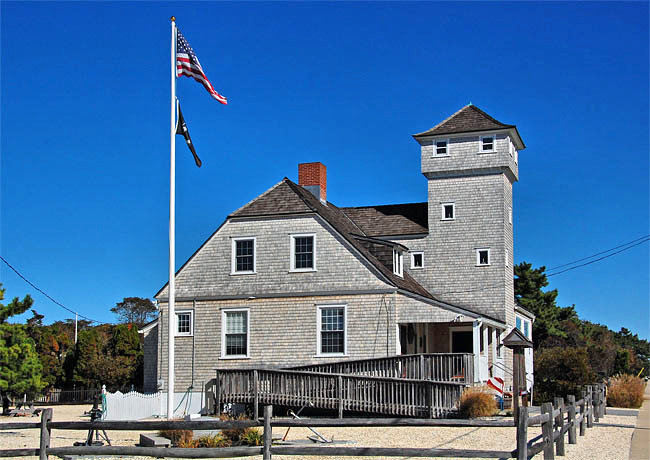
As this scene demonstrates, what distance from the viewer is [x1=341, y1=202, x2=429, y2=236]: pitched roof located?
37312mm

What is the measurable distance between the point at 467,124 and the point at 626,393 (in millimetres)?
13137

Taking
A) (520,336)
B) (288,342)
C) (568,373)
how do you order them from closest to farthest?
(520,336) < (288,342) < (568,373)

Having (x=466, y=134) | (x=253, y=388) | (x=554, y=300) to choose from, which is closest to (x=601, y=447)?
(x=253, y=388)

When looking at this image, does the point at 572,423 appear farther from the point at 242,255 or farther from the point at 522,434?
the point at 242,255

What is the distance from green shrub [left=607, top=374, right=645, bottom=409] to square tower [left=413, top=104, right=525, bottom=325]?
5.13m

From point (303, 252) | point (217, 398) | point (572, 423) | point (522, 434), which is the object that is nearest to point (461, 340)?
point (303, 252)

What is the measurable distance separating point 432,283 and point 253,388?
1152cm

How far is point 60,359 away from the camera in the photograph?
52.9 meters

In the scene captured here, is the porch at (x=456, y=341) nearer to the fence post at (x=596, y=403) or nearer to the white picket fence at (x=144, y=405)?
the fence post at (x=596, y=403)

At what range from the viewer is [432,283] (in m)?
36.2

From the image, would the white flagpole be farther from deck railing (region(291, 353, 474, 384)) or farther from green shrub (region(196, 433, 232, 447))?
deck railing (region(291, 353, 474, 384))

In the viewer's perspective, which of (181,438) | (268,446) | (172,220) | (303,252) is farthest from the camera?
(303,252)

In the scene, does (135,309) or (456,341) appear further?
(135,309)

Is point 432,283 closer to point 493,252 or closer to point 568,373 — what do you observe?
point 493,252
